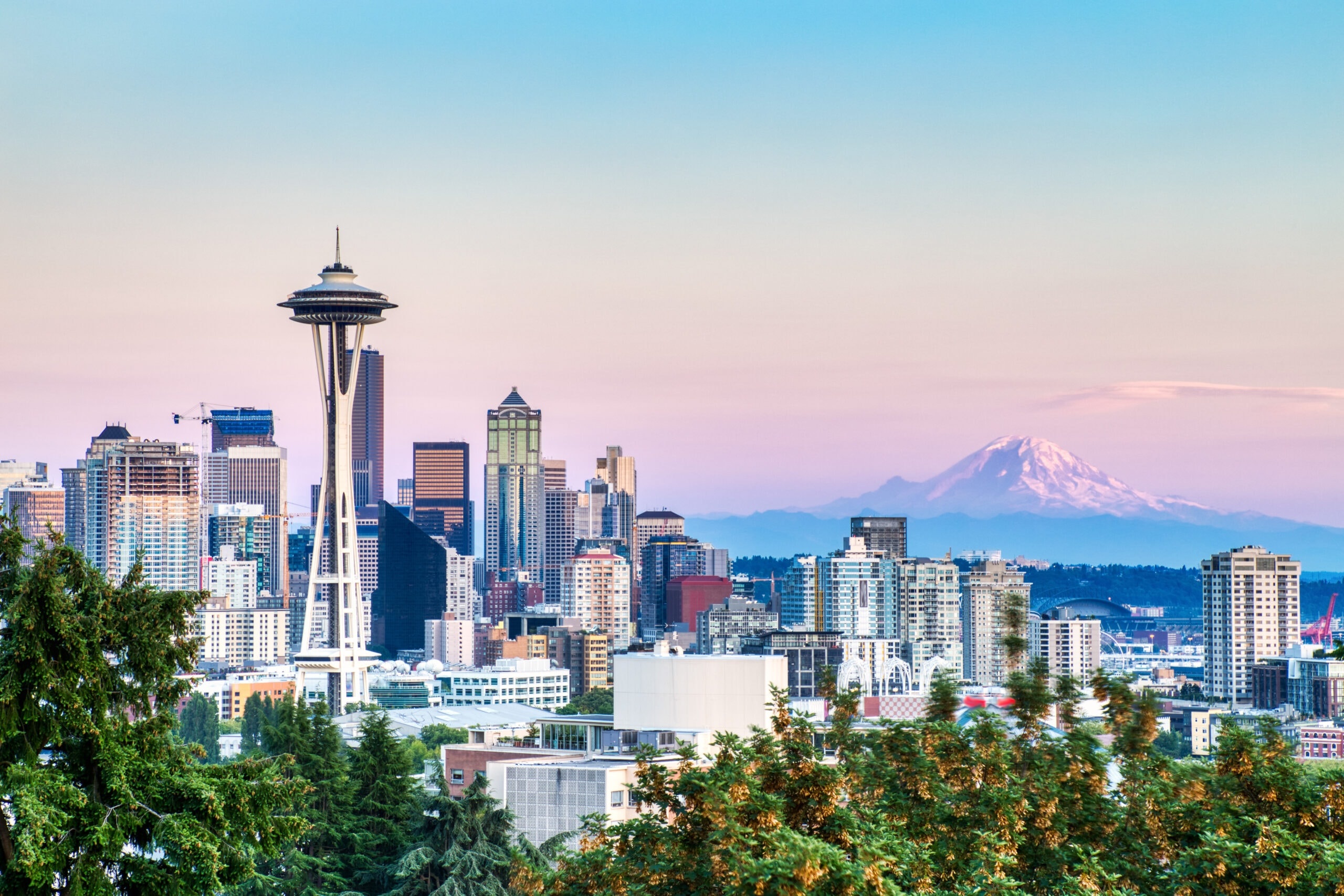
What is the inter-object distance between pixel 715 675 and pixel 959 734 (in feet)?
113

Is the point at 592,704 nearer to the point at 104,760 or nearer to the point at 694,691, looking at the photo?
the point at 694,691

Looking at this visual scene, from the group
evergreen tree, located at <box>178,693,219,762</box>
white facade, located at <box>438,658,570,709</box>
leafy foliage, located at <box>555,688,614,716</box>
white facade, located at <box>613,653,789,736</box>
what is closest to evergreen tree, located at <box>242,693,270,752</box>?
evergreen tree, located at <box>178,693,219,762</box>

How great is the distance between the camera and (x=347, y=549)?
6476 inches

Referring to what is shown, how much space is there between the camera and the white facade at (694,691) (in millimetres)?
59531

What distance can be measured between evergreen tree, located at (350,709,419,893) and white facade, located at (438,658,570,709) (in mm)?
131721

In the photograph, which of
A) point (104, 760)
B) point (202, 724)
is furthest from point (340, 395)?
point (104, 760)

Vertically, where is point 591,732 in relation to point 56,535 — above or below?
below

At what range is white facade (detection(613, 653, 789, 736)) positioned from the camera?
195 feet

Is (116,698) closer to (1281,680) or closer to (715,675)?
(715,675)

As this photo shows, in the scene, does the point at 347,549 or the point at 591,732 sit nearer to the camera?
the point at 591,732

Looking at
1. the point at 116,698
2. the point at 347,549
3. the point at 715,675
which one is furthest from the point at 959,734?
the point at 347,549

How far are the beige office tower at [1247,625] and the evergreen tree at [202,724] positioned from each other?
97526 millimetres

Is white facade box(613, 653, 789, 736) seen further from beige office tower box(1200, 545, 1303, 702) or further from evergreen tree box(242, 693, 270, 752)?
beige office tower box(1200, 545, 1303, 702)

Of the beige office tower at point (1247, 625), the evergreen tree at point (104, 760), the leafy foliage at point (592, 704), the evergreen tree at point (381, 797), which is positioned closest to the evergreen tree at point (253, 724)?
the leafy foliage at point (592, 704)
